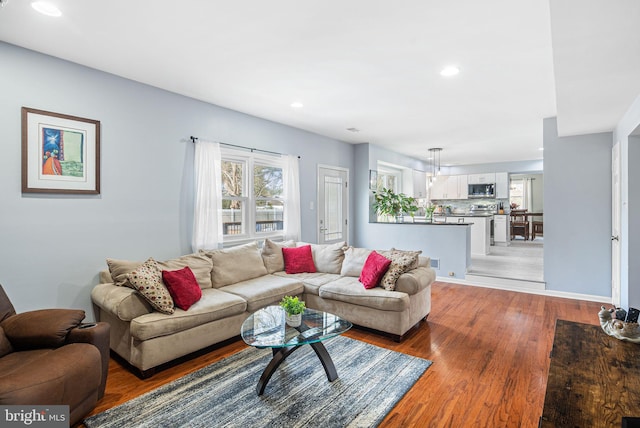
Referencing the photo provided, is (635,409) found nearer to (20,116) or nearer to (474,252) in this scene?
(20,116)

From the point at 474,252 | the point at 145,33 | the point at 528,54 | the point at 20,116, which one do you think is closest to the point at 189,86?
the point at 145,33

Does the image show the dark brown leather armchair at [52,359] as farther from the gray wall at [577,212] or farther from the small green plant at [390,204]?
the gray wall at [577,212]

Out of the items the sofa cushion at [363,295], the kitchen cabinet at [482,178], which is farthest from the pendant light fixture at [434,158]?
the sofa cushion at [363,295]

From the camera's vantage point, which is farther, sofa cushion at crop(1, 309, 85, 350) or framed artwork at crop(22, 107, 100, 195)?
framed artwork at crop(22, 107, 100, 195)

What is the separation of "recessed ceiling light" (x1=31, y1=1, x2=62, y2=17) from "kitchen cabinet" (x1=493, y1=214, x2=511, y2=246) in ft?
33.7

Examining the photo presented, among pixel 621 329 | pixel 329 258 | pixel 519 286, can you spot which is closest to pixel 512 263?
pixel 519 286

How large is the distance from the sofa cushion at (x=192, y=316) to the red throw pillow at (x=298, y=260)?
111 cm

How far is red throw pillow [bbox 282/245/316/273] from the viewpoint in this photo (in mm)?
4324

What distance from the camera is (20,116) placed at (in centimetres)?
275

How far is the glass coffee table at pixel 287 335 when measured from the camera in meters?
2.27

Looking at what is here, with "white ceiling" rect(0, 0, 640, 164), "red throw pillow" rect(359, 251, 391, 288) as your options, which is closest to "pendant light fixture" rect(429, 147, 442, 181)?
"white ceiling" rect(0, 0, 640, 164)

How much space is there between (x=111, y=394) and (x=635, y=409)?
297 centimetres

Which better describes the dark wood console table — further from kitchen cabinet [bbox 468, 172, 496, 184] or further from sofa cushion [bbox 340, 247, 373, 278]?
kitchen cabinet [bbox 468, 172, 496, 184]

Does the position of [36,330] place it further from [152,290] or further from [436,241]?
[436,241]
